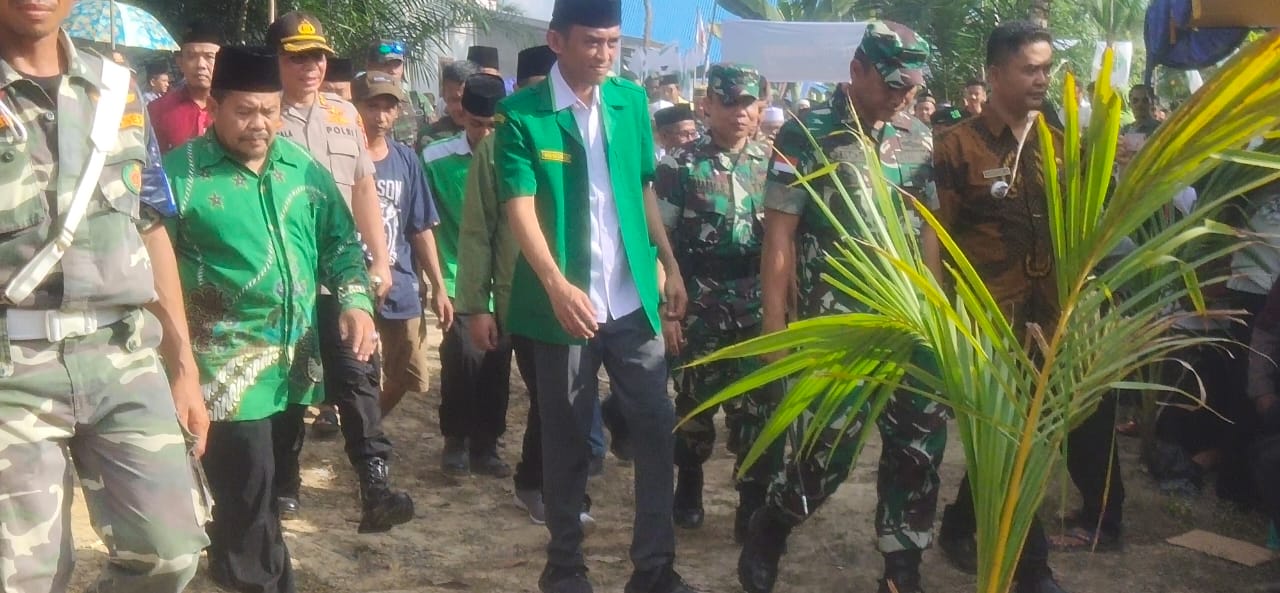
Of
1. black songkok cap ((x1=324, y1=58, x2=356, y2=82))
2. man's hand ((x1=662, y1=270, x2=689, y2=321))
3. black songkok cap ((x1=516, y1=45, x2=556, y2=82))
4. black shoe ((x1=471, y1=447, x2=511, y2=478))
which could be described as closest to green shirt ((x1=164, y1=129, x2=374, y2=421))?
man's hand ((x1=662, y1=270, x2=689, y2=321))

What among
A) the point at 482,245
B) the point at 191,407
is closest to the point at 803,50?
the point at 482,245

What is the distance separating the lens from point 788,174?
4.73 m

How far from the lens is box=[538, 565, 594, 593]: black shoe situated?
468cm

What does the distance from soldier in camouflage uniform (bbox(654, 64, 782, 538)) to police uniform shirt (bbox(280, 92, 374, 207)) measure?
1.26 meters

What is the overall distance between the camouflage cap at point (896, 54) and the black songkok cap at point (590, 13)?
83cm

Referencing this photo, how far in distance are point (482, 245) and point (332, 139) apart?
768 millimetres

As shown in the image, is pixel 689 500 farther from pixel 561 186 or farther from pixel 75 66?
pixel 75 66

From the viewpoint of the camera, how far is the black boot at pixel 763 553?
5.00 meters

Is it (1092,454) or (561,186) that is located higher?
(561,186)

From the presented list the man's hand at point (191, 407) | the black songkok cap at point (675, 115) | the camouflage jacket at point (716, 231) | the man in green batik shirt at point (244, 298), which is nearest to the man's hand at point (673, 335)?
the camouflage jacket at point (716, 231)

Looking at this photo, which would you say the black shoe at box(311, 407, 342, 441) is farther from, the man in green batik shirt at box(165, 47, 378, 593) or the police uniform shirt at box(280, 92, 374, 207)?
the man in green batik shirt at box(165, 47, 378, 593)

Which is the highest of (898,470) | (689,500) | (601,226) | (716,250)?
(601,226)

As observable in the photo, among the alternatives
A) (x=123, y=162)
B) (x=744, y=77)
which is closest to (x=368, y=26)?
(x=744, y=77)

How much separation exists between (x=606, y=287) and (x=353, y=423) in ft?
4.86
